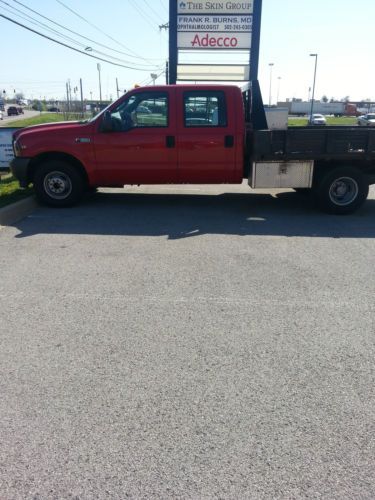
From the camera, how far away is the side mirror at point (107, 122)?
7841 mm

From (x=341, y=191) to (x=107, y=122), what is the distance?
4.38 meters

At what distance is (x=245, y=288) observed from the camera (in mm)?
4805

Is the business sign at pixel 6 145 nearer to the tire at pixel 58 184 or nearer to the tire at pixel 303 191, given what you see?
the tire at pixel 58 184

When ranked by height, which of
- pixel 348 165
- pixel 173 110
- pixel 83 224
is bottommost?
pixel 83 224

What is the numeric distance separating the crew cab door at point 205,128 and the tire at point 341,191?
5.59 feet

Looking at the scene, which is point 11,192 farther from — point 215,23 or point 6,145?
point 215,23

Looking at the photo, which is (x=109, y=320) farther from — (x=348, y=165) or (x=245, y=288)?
(x=348, y=165)

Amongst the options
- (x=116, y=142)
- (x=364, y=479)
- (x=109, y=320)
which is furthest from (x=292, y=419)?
(x=116, y=142)

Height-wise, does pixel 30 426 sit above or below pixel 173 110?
below

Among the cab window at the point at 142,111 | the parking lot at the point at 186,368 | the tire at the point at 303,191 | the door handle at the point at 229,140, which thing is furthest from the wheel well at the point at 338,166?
the cab window at the point at 142,111

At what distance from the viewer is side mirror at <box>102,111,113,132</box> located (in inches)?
309

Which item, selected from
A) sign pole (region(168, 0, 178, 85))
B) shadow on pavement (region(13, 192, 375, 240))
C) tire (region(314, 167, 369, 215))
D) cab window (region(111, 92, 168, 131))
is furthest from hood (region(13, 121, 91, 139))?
sign pole (region(168, 0, 178, 85))

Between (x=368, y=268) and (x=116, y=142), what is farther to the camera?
(x=116, y=142)

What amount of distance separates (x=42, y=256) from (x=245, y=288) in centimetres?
266
